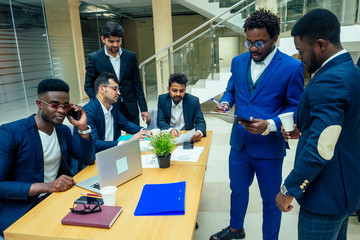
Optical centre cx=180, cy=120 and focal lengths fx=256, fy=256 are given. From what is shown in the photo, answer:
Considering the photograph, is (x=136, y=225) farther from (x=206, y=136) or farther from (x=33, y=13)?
(x=33, y=13)

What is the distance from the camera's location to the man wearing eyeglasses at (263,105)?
169 centimetres

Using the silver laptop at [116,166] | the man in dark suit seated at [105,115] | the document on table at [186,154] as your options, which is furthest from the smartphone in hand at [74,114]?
the document on table at [186,154]

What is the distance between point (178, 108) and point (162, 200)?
5.53 ft

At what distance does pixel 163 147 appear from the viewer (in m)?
1.76

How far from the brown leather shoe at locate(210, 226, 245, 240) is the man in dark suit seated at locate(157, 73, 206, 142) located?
43.7 inches

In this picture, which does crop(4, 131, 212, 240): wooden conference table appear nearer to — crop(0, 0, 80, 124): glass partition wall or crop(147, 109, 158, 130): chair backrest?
crop(147, 109, 158, 130): chair backrest

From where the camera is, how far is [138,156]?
168 cm

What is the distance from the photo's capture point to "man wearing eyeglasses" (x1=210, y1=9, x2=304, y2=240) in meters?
1.69

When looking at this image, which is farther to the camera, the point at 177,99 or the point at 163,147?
the point at 177,99

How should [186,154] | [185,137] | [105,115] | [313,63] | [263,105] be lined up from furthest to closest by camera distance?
[105,115] → [185,137] → [186,154] → [263,105] → [313,63]

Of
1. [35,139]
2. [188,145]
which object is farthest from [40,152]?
[188,145]

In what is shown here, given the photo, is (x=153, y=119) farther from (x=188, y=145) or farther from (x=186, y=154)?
(x=186, y=154)

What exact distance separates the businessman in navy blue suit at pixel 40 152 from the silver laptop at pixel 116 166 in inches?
6.4

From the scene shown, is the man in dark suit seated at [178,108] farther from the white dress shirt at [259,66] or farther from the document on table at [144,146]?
the white dress shirt at [259,66]
